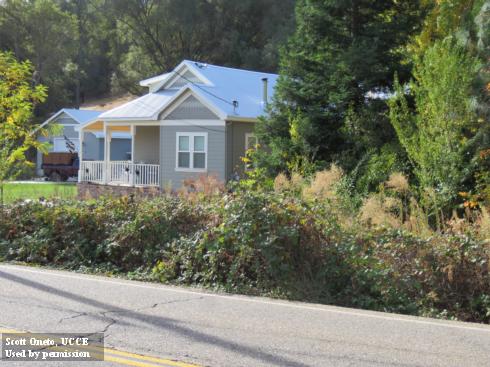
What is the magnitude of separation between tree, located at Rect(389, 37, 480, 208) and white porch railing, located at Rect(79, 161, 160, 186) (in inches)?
630

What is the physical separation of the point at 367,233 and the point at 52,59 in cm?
5856

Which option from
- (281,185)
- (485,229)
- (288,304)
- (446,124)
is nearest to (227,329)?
(288,304)

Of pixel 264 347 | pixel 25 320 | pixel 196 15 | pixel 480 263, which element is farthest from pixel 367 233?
pixel 196 15

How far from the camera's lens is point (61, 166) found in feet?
147

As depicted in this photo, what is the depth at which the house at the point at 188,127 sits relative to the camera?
26.8 metres

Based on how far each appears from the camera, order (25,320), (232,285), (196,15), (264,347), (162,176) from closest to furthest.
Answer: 1. (264,347)
2. (25,320)
3. (232,285)
4. (162,176)
5. (196,15)

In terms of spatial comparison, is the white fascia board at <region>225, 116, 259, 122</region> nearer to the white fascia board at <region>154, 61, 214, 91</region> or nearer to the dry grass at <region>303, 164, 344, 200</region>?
the white fascia board at <region>154, 61, 214, 91</region>

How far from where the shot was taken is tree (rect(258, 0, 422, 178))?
17.2 metres

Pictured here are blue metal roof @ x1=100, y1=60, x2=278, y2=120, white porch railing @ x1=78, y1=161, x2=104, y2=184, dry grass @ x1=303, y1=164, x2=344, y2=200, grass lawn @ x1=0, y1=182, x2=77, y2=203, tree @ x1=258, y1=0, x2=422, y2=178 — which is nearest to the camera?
dry grass @ x1=303, y1=164, x2=344, y2=200

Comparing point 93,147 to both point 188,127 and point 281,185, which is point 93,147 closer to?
point 188,127

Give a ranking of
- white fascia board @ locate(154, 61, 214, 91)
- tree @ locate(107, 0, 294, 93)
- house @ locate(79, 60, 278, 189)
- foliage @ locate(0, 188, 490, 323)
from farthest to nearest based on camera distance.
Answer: tree @ locate(107, 0, 294, 93), white fascia board @ locate(154, 61, 214, 91), house @ locate(79, 60, 278, 189), foliage @ locate(0, 188, 490, 323)

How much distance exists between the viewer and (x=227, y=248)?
10.3 m

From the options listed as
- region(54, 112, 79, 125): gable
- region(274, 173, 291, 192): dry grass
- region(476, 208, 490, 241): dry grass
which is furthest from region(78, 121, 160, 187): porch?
region(476, 208, 490, 241): dry grass

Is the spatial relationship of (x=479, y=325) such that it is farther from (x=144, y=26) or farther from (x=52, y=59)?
(x=52, y=59)
